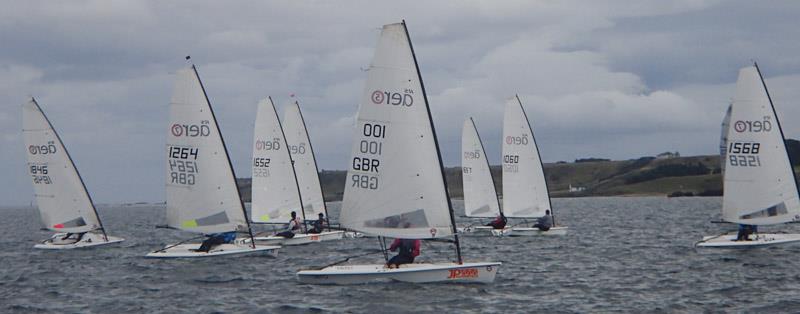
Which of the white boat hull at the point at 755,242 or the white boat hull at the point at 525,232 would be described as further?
the white boat hull at the point at 525,232

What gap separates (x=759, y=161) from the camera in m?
36.2

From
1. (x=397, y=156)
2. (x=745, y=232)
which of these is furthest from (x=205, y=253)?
(x=745, y=232)

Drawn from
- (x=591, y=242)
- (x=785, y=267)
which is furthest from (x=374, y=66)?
(x=591, y=242)

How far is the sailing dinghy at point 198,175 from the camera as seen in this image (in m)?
34.9

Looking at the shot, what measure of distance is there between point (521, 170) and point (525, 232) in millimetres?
4798

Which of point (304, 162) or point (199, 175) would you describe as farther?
point (304, 162)

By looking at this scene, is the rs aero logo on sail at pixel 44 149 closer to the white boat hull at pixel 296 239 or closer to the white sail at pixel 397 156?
the white boat hull at pixel 296 239

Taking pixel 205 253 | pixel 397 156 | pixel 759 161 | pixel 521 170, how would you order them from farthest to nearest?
pixel 521 170
pixel 759 161
pixel 205 253
pixel 397 156

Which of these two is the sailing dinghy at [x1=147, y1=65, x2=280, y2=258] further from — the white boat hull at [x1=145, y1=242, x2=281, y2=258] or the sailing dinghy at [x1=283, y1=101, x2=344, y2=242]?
the sailing dinghy at [x1=283, y1=101, x2=344, y2=242]

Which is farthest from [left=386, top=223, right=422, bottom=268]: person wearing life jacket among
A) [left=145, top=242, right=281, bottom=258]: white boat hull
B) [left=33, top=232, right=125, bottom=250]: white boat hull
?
[left=33, top=232, right=125, bottom=250]: white boat hull

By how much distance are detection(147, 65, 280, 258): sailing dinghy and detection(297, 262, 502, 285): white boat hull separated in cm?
954

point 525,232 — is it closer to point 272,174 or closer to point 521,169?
point 521,169

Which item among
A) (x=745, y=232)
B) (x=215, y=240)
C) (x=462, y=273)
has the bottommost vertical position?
(x=462, y=273)

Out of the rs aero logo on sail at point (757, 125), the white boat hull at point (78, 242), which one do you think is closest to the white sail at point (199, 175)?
the white boat hull at point (78, 242)
